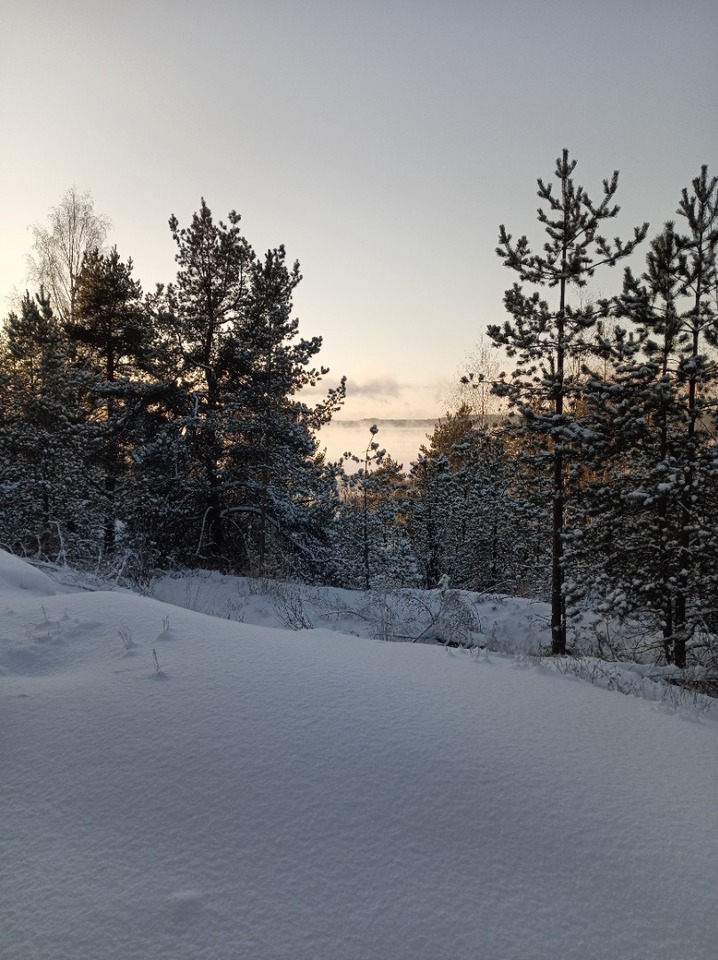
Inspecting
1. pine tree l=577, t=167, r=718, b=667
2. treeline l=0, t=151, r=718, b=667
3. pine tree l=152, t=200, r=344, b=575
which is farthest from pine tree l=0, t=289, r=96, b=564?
pine tree l=577, t=167, r=718, b=667

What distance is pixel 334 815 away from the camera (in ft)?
7.33

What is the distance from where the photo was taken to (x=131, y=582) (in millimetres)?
11820

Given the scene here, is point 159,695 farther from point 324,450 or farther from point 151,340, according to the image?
point 324,450

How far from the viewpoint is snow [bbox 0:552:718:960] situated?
Answer: 5.78 ft

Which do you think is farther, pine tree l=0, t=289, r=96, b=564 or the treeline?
pine tree l=0, t=289, r=96, b=564

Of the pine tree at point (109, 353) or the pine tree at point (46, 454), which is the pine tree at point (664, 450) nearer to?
the pine tree at point (109, 353)

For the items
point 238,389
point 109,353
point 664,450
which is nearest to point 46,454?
point 109,353

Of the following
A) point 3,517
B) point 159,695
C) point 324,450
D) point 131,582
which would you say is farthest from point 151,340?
point 159,695

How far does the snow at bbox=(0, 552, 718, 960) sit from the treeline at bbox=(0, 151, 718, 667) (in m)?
7.57

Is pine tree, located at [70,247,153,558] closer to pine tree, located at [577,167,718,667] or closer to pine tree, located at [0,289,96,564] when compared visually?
pine tree, located at [0,289,96,564]

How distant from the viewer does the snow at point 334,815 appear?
1762 mm

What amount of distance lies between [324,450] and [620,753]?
68.9 ft

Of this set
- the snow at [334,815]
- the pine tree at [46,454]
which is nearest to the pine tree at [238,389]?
the pine tree at [46,454]

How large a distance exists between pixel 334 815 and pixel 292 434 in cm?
1311
